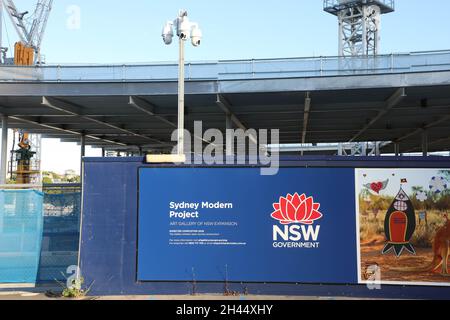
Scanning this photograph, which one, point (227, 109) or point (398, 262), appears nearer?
point (398, 262)

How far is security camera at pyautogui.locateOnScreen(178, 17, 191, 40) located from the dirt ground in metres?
6.83

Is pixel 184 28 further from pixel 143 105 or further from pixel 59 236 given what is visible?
pixel 143 105

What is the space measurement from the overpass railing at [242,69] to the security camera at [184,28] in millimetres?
12475

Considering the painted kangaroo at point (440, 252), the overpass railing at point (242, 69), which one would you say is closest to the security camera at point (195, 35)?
the painted kangaroo at point (440, 252)

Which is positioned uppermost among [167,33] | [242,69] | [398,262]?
[242,69]

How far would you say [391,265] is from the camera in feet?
32.4

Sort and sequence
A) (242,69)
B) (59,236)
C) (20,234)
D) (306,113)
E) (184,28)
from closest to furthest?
(20,234), (59,236), (184,28), (242,69), (306,113)

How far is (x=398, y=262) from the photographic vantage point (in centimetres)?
988

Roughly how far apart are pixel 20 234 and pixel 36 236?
1.19 ft

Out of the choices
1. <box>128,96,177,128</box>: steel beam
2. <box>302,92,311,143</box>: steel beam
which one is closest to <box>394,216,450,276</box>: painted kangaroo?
<box>302,92,311,143</box>: steel beam

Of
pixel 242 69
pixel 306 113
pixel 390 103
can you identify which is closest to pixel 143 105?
pixel 242 69

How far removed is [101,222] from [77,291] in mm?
1501
